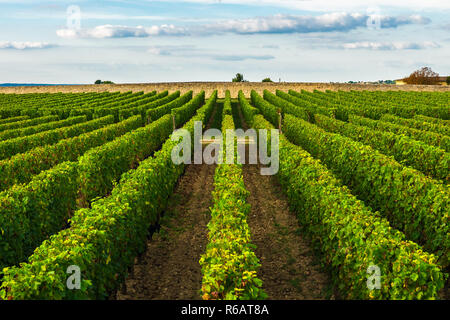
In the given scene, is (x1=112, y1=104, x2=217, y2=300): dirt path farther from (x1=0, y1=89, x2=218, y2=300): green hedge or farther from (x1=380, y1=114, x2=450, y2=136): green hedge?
(x1=380, y1=114, x2=450, y2=136): green hedge

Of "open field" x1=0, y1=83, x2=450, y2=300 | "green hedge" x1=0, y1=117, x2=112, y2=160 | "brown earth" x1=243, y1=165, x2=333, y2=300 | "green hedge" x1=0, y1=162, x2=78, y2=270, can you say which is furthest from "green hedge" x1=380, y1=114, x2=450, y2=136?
"green hedge" x1=0, y1=117, x2=112, y2=160

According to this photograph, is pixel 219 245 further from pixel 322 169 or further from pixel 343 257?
pixel 322 169

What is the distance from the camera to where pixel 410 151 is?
645 inches

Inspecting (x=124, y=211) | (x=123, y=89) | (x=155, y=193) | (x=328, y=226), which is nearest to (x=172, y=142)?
(x=155, y=193)

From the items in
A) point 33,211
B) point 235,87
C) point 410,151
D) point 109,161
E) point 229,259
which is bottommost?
point 33,211

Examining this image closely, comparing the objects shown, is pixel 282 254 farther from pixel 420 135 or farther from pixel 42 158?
pixel 420 135

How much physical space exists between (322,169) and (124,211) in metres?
6.51

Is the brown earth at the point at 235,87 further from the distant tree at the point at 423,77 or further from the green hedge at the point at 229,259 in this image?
the green hedge at the point at 229,259

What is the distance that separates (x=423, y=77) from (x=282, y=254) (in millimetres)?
127901

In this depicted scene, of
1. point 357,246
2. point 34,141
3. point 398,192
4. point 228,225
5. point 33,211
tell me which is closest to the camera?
point 357,246

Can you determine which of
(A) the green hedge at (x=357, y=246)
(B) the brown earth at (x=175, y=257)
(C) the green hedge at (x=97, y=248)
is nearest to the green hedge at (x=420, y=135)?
(A) the green hedge at (x=357, y=246)

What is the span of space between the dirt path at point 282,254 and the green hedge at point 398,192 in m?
2.83

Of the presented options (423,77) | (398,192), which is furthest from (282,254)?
(423,77)
